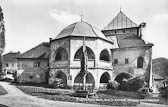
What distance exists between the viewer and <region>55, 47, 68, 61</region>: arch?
114ft

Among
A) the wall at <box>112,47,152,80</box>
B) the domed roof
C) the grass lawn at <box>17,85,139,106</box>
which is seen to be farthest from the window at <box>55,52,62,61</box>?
the wall at <box>112,47,152,80</box>

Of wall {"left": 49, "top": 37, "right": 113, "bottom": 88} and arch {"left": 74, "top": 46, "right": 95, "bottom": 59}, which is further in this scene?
arch {"left": 74, "top": 46, "right": 95, "bottom": 59}

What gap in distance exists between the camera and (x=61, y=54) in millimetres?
35531

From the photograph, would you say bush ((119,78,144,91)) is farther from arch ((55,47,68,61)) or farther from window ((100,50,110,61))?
arch ((55,47,68,61))

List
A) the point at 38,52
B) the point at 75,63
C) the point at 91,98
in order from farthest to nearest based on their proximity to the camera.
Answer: the point at 38,52, the point at 75,63, the point at 91,98

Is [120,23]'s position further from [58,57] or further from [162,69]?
[162,69]

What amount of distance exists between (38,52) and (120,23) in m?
20.5

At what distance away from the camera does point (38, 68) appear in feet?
130

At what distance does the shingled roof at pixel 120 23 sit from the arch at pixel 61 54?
1489 centimetres

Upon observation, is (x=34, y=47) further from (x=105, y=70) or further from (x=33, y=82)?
(x=105, y=70)

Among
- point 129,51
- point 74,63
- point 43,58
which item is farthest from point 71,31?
point 129,51

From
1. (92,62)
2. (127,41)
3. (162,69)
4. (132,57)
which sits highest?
(127,41)

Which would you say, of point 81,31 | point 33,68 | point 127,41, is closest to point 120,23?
point 127,41

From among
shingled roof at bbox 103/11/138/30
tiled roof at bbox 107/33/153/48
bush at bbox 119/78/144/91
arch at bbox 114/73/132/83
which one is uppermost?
shingled roof at bbox 103/11/138/30
